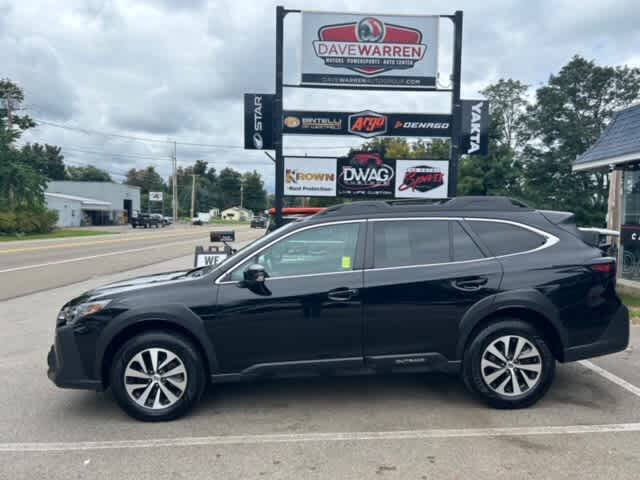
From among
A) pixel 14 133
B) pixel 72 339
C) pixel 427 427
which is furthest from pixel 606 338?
pixel 14 133

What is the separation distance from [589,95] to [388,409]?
4585 cm

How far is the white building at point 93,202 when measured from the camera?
176ft

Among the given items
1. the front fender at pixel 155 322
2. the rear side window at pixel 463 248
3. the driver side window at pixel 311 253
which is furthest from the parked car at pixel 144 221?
the rear side window at pixel 463 248

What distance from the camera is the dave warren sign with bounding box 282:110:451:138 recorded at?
9727mm

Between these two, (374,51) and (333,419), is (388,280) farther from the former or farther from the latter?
(374,51)

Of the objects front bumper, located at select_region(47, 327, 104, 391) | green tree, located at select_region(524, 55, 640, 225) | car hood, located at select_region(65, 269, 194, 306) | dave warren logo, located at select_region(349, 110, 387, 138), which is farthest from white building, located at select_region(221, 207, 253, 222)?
front bumper, located at select_region(47, 327, 104, 391)

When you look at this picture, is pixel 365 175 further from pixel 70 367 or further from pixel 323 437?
pixel 70 367

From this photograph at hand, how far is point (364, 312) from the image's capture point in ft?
12.9

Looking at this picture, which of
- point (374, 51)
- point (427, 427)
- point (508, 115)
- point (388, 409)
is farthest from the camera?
point (508, 115)

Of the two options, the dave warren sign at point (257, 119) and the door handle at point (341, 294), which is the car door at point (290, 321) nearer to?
the door handle at point (341, 294)

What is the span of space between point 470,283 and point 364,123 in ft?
21.3

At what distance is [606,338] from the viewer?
13.7ft

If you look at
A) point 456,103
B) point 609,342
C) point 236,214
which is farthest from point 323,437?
point 236,214

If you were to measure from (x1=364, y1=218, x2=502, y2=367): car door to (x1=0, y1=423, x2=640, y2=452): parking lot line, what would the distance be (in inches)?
23.9
